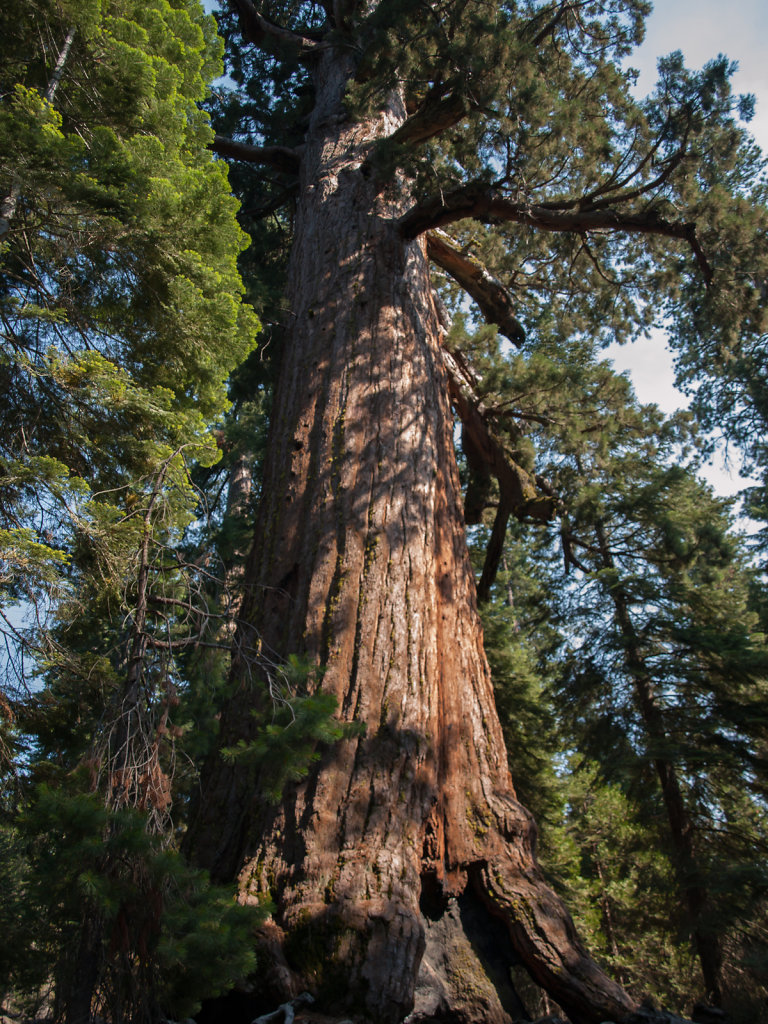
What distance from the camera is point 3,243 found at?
3383mm

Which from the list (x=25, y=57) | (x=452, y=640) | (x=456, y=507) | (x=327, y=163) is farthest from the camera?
(x=327, y=163)

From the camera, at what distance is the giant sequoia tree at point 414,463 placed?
2604mm

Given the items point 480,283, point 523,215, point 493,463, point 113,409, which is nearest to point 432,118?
point 523,215

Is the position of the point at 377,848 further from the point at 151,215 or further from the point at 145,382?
the point at 151,215

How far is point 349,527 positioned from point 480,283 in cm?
392

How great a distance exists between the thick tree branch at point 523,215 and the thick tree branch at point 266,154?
2.40 metres

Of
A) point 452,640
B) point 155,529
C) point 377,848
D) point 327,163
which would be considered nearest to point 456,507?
point 452,640

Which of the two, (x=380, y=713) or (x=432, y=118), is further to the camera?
(x=432, y=118)

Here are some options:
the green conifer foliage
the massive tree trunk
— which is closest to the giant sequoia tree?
the massive tree trunk

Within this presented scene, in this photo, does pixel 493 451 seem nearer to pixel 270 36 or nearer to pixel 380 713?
pixel 380 713

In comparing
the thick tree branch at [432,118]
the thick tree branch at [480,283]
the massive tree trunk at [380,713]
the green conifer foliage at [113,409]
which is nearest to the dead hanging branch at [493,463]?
the thick tree branch at [480,283]

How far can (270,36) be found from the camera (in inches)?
311

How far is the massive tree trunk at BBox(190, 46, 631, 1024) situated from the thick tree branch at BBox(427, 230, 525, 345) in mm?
1725

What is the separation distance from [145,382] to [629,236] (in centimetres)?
578
